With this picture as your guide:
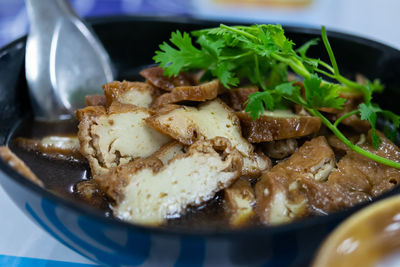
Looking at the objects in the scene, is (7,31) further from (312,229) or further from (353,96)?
(312,229)

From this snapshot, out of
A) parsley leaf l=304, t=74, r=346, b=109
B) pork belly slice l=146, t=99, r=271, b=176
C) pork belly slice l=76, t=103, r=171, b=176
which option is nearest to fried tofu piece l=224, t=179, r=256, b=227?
pork belly slice l=146, t=99, r=271, b=176

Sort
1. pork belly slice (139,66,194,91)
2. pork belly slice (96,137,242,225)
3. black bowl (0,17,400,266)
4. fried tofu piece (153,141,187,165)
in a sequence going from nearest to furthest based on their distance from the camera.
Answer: black bowl (0,17,400,266), pork belly slice (96,137,242,225), fried tofu piece (153,141,187,165), pork belly slice (139,66,194,91)

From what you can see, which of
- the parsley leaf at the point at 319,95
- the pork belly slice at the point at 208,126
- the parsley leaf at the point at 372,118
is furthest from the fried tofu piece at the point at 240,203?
the parsley leaf at the point at 372,118

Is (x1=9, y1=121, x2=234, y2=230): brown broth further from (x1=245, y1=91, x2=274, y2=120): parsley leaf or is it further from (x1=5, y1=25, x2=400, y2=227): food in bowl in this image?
(x1=245, y1=91, x2=274, y2=120): parsley leaf

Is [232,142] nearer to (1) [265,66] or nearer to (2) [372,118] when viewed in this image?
(1) [265,66]

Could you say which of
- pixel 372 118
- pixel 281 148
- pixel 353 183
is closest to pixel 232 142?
pixel 281 148

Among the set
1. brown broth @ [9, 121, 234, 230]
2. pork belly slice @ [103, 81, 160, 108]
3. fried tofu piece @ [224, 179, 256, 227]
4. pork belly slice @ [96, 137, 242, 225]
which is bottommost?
brown broth @ [9, 121, 234, 230]
